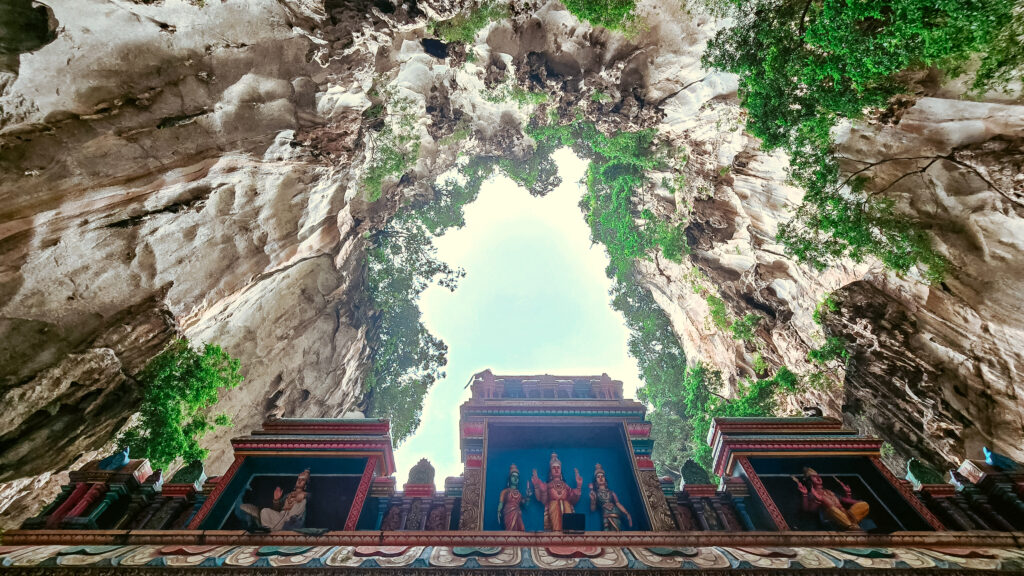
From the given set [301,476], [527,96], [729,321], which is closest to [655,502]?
[301,476]

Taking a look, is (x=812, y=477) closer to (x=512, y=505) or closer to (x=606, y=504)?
(x=606, y=504)

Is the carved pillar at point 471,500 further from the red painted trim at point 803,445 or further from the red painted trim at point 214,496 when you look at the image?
the red painted trim at point 803,445

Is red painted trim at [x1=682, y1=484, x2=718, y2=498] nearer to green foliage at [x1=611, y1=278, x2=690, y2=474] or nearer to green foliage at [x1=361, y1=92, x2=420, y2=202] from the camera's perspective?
green foliage at [x1=361, y1=92, x2=420, y2=202]

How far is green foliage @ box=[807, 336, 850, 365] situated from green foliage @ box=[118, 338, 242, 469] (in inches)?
702

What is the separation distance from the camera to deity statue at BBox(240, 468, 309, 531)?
7.45 meters

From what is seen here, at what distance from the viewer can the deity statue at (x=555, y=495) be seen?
7.68 metres

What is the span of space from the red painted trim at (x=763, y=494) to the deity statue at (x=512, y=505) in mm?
4406

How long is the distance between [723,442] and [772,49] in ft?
30.6

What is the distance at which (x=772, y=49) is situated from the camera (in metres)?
10.2

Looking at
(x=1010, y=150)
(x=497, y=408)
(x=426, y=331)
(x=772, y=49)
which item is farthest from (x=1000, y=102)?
(x=426, y=331)

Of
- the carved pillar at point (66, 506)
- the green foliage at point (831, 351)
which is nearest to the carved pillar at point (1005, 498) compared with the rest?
the green foliage at point (831, 351)

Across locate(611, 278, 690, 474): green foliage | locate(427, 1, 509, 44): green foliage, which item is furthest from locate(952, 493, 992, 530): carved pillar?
locate(427, 1, 509, 44): green foliage

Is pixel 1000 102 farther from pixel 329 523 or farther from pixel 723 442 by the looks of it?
pixel 329 523

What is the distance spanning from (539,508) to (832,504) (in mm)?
5343
